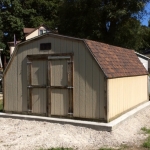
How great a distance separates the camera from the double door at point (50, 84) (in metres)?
7.41

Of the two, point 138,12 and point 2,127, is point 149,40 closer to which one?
point 138,12

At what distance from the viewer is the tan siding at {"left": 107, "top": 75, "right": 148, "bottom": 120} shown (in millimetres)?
7160

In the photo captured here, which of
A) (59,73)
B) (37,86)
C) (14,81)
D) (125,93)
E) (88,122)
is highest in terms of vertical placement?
(59,73)

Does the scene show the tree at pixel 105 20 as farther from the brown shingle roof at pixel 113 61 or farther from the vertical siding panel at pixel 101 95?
the vertical siding panel at pixel 101 95

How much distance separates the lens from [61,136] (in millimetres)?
6121

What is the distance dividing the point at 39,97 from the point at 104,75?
224 cm

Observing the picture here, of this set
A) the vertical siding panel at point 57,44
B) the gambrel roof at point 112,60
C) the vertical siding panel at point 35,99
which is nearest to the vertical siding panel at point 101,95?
the gambrel roof at point 112,60

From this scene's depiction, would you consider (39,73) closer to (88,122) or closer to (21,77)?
(21,77)

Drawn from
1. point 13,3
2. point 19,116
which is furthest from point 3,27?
point 19,116

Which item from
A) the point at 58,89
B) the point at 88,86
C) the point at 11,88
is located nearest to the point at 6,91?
→ the point at 11,88

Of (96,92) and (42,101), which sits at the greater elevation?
(96,92)

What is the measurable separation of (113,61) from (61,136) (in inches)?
116

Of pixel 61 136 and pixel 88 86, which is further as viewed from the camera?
pixel 88 86

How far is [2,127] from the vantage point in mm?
7129
